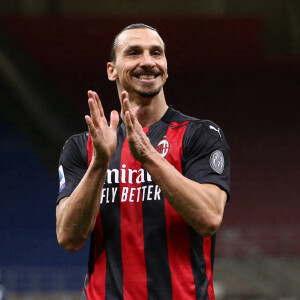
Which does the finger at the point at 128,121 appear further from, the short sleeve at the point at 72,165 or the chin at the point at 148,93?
the short sleeve at the point at 72,165

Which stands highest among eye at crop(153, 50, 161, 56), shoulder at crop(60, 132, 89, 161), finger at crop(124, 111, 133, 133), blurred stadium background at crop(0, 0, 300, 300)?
blurred stadium background at crop(0, 0, 300, 300)

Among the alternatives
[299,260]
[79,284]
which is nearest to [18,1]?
[79,284]

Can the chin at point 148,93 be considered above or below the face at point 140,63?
below

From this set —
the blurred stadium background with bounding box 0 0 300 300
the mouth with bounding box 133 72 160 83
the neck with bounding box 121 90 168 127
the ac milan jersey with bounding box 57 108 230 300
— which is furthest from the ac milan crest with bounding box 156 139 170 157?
the blurred stadium background with bounding box 0 0 300 300

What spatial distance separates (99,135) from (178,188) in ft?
1.20

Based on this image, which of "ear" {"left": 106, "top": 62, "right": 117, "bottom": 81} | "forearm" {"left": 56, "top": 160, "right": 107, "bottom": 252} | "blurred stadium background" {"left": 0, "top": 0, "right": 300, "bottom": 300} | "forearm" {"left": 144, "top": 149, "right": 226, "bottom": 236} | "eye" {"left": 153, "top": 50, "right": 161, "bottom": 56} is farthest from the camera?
"blurred stadium background" {"left": 0, "top": 0, "right": 300, "bottom": 300}

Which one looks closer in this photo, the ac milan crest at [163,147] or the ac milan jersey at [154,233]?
the ac milan jersey at [154,233]

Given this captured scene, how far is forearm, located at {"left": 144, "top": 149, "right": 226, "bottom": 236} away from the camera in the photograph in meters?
2.34

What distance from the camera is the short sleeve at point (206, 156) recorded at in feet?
8.38

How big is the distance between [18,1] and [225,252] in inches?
260

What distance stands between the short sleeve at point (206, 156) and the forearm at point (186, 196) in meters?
0.14

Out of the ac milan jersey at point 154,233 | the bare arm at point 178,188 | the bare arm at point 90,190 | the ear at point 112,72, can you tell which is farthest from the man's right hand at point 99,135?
the ear at point 112,72

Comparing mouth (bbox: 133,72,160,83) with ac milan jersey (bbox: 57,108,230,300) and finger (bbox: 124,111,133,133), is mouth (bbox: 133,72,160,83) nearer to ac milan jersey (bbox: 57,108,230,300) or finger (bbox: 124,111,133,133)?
ac milan jersey (bbox: 57,108,230,300)

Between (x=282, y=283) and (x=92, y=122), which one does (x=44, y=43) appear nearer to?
(x=282, y=283)
